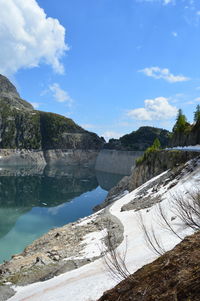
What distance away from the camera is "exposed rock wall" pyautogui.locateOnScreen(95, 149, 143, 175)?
146m

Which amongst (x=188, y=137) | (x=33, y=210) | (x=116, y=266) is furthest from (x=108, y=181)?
(x=116, y=266)

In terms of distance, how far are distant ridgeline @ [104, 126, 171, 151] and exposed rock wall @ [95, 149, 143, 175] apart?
608 centimetres

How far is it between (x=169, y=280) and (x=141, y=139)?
561 ft

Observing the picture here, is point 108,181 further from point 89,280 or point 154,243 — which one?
point 89,280

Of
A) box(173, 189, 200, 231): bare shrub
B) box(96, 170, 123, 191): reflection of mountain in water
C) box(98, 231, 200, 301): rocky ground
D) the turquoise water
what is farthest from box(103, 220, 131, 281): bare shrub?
box(96, 170, 123, 191): reflection of mountain in water

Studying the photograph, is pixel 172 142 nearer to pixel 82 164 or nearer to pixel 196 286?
pixel 196 286

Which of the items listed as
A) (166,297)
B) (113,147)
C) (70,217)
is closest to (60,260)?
(166,297)

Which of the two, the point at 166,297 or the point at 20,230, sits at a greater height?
the point at 166,297

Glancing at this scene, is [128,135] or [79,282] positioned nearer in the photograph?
[79,282]

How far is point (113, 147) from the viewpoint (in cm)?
17850

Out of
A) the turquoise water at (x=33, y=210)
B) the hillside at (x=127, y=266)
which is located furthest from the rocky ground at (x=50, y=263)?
the turquoise water at (x=33, y=210)

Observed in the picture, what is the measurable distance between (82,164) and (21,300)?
18666 cm

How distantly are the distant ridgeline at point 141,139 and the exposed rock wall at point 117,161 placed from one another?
19.9 feet

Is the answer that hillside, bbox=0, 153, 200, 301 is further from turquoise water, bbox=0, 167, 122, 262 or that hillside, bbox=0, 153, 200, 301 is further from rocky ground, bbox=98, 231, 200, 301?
turquoise water, bbox=0, 167, 122, 262
